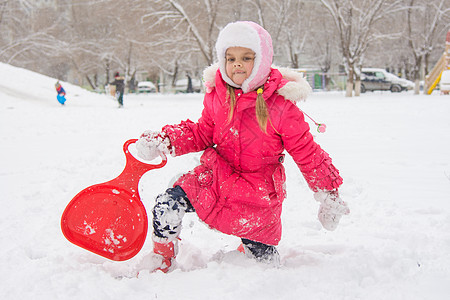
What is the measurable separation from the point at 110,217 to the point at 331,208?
1236 millimetres

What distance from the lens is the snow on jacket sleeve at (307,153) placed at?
2.02m

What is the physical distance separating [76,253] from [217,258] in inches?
33.3

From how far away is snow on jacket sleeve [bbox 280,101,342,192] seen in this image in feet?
6.63

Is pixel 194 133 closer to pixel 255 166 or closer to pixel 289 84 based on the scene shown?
pixel 255 166

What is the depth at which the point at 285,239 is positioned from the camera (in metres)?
2.56

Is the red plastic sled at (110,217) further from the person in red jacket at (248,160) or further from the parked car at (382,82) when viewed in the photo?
the parked car at (382,82)

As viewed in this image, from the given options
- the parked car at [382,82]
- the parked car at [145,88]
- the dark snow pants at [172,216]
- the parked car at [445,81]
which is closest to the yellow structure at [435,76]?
the parked car at [445,81]

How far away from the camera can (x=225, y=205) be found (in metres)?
2.06

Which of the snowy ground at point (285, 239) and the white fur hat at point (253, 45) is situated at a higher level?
the white fur hat at point (253, 45)

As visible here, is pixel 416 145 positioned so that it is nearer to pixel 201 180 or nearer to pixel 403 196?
pixel 403 196

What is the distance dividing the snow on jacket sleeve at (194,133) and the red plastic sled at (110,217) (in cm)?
16

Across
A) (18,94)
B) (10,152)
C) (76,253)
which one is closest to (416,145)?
(76,253)

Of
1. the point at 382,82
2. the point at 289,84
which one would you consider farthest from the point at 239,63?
the point at 382,82

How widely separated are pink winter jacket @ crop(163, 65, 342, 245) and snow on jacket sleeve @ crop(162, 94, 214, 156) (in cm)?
7
